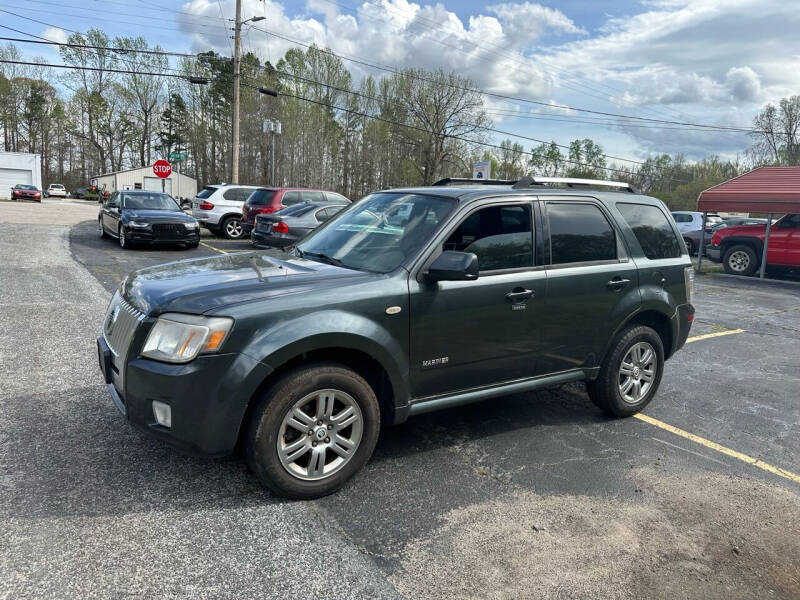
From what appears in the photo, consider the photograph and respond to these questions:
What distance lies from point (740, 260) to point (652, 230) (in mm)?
13717

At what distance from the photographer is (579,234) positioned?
4395 mm

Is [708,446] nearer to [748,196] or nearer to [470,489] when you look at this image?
[470,489]

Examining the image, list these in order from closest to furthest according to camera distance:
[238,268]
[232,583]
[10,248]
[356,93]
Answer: [232,583] → [238,268] → [10,248] → [356,93]

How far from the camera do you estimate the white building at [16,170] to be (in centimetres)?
5688

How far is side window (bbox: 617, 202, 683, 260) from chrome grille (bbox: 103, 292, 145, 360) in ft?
12.2

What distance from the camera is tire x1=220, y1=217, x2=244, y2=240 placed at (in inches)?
753

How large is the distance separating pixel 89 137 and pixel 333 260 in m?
79.4

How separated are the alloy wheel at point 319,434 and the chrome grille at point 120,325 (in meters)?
0.98

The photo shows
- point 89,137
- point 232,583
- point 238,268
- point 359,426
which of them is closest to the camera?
point 232,583

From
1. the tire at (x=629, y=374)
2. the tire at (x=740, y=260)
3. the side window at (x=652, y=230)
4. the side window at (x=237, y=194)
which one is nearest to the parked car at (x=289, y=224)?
the side window at (x=237, y=194)

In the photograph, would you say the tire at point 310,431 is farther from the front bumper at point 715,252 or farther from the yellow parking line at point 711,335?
the front bumper at point 715,252

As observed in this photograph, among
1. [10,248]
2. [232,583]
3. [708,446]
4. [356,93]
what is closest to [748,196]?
[708,446]

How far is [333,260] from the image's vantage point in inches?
155

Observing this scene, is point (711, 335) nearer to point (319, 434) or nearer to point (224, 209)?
point (319, 434)
